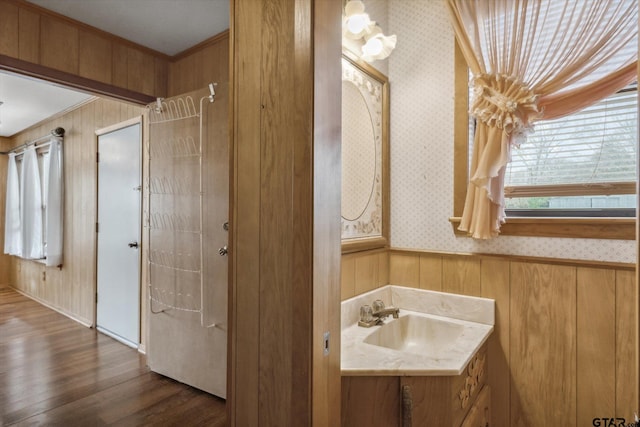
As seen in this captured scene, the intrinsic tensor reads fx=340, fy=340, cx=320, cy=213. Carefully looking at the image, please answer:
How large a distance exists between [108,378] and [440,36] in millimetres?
3260

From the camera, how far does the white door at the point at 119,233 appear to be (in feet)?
10.1

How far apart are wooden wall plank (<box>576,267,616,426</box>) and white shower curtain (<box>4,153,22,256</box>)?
21.9 ft

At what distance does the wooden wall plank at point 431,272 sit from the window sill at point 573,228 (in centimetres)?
36

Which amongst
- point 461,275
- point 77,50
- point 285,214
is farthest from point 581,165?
point 77,50

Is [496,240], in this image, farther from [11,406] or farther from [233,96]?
[11,406]

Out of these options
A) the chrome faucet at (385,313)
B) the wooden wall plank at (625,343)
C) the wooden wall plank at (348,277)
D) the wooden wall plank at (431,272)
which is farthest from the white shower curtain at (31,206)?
the wooden wall plank at (625,343)

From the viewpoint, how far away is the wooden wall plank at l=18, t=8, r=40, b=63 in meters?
2.04

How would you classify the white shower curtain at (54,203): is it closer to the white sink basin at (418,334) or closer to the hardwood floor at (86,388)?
the hardwood floor at (86,388)

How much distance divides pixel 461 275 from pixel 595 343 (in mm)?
583

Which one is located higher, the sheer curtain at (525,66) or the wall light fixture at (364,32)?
the wall light fixture at (364,32)

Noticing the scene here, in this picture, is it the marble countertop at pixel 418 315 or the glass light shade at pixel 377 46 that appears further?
the glass light shade at pixel 377 46

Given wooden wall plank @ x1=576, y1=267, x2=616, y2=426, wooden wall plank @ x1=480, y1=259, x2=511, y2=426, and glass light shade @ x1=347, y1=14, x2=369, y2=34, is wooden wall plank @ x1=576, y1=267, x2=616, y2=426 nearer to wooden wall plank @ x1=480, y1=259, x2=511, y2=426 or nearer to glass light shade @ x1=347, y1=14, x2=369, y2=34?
wooden wall plank @ x1=480, y1=259, x2=511, y2=426

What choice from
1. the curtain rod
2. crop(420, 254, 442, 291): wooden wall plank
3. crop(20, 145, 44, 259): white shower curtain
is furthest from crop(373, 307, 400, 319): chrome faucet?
crop(20, 145, 44, 259): white shower curtain

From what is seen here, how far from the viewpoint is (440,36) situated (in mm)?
1805
